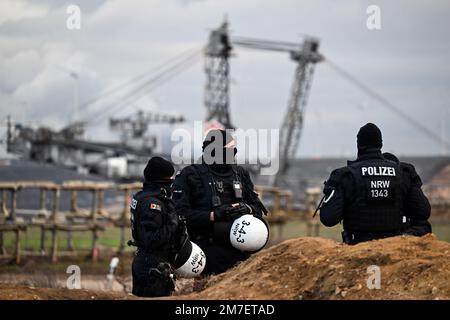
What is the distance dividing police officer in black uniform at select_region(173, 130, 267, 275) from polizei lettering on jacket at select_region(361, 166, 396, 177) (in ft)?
5.56

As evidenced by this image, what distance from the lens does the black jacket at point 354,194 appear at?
1031 cm

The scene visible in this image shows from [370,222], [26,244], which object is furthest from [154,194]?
[26,244]

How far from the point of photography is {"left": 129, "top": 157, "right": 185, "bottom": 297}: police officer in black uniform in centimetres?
1020

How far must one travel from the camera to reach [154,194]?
10.3 m

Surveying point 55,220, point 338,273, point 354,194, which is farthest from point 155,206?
point 55,220

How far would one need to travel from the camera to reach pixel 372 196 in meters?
10.4

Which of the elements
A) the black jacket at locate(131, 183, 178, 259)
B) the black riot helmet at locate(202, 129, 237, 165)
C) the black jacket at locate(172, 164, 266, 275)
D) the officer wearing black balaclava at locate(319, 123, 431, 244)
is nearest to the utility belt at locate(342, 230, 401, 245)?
the officer wearing black balaclava at locate(319, 123, 431, 244)

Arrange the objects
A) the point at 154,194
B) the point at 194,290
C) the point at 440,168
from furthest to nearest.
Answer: the point at 440,168, the point at 194,290, the point at 154,194

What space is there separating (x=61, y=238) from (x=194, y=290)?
2746cm

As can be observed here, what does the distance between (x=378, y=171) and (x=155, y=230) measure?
233 cm

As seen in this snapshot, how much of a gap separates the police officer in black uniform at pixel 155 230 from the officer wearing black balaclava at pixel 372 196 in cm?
156

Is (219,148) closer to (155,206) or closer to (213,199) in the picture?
(213,199)

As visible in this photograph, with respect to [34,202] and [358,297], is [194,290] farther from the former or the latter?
[34,202]

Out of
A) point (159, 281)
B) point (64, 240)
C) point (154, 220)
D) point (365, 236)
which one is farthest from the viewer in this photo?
point (64, 240)
